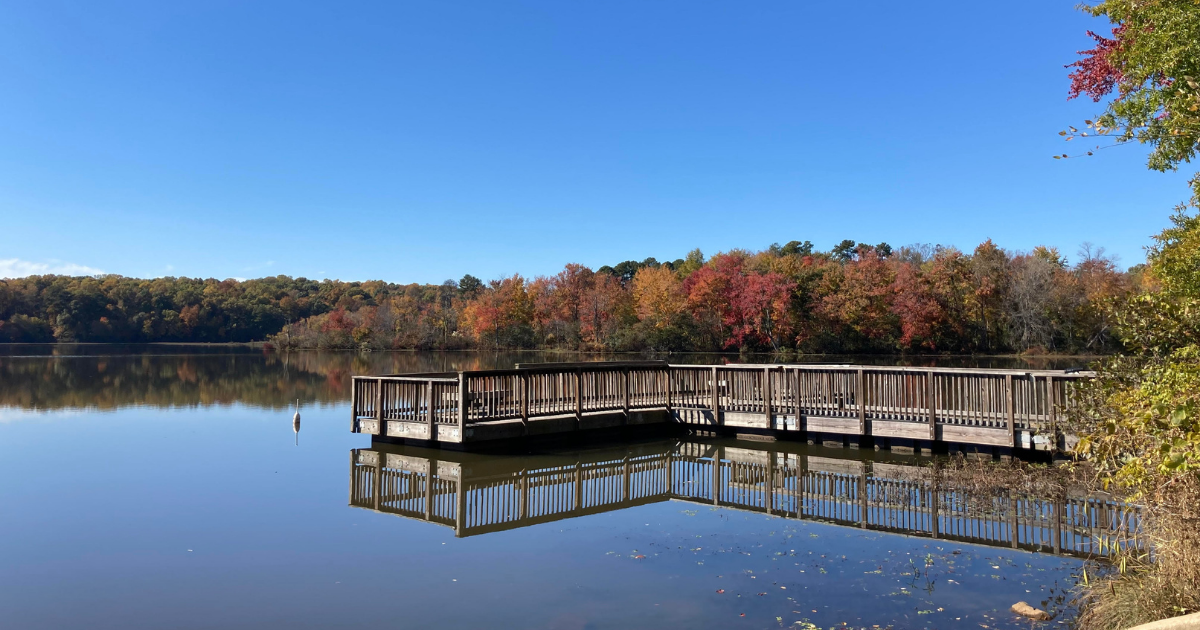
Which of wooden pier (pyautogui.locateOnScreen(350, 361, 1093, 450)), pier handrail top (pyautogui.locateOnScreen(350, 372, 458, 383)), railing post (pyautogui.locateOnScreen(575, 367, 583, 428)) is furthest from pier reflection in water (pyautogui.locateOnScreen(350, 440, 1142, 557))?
pier handrail top (pyautogui.locateOnScreen(350, 372, 458, 383))

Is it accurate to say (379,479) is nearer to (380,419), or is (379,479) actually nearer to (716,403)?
(380,419)

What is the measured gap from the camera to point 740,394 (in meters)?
17.8

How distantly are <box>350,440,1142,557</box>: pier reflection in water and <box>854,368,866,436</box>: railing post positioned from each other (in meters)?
1.13

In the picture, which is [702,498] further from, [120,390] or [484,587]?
[120,390]

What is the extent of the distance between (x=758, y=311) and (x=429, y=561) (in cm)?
5373

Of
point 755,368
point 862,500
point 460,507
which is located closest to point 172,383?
point 755,368

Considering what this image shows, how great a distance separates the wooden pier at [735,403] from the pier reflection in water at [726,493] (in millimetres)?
815

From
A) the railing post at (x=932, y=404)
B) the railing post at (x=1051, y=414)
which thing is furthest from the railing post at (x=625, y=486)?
the railing post at (x=1051, y=414)

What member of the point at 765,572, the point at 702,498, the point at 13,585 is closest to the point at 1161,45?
the point at 765,572

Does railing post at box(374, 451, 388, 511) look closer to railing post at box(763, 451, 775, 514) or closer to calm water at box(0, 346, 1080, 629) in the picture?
calm water at box(0, 346, 1080, 629)

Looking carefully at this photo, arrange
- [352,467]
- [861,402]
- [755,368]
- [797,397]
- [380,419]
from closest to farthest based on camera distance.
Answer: [352,467] < [861,402] < [380,419] < [797,397] < [755,368]

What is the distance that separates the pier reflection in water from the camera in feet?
31.2

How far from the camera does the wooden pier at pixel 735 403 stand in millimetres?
14250

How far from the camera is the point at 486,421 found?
1582 cm
